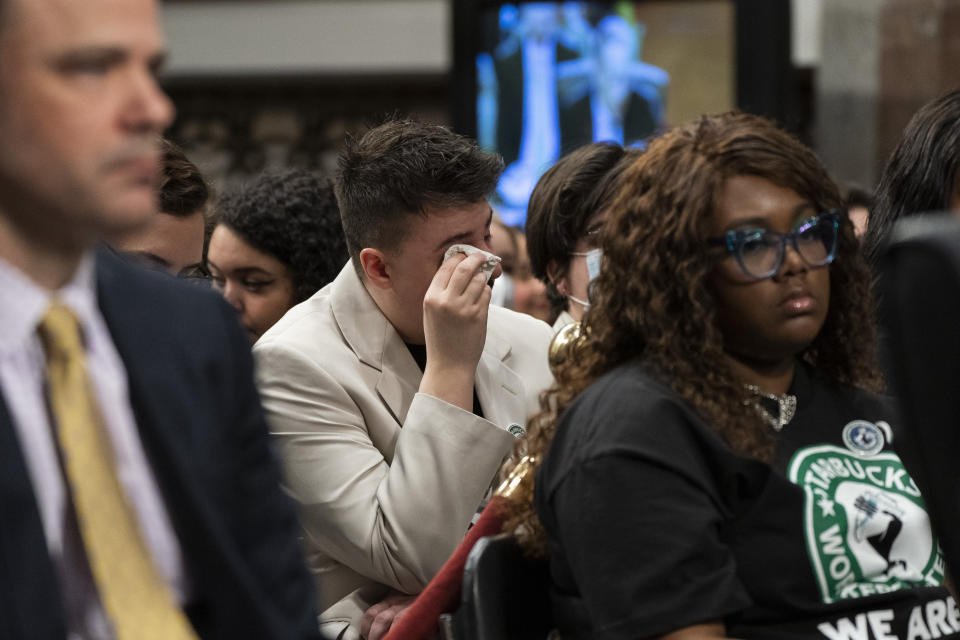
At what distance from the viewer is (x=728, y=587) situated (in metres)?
1.61

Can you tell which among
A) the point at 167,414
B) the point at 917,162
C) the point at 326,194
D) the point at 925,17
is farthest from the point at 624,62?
the point at 167,414

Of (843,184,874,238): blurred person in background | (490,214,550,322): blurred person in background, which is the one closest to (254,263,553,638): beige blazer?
(843,184,874,238): blurred person in background

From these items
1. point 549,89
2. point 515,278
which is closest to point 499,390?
point 515,278

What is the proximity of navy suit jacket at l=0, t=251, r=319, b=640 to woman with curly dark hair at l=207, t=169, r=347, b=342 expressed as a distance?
6.35 feet

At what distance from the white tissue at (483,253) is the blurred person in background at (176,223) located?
710mm

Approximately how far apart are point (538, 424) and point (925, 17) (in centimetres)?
426

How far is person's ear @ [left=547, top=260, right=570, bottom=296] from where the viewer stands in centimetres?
304

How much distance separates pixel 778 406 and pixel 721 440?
17cm

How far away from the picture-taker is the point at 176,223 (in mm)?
3047

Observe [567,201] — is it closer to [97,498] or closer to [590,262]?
[590,262]

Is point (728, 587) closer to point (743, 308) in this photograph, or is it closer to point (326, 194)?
point (743, 308)

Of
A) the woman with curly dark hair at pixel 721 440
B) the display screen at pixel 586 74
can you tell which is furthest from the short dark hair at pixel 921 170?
the display screen at pixel 586 74

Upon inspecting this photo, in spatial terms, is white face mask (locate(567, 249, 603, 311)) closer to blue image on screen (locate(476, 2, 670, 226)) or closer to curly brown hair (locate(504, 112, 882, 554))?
curly brown hair (locate(504, 112, 882, 554))

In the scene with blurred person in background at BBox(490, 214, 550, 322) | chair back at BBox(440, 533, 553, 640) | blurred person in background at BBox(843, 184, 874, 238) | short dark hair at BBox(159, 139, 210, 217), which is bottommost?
blurred person in background at BBox(490, 214, 550, 322)
